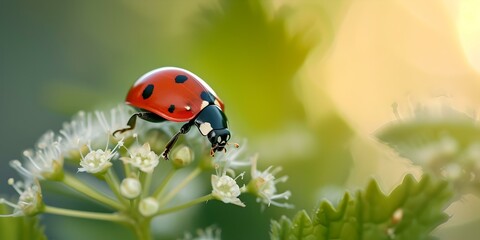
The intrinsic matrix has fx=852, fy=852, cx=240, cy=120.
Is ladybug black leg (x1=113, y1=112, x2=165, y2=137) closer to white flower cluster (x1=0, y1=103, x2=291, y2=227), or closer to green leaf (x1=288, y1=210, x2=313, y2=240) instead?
white flower cluster (x1=0, y1=103, x2=291, y2=227)

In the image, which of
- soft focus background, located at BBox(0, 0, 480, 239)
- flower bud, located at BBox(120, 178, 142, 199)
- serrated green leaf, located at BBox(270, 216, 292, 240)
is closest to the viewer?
serrated green leaf, located at BBox(270, 216, 292, 240)

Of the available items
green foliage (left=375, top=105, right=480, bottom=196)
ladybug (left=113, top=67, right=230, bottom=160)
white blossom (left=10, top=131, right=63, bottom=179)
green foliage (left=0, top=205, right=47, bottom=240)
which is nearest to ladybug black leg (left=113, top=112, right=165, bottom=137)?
ladybug (left=113, top=67, right=230, bottom=160)

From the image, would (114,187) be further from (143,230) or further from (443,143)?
(443,143)

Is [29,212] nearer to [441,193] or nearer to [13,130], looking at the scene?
[441,193]

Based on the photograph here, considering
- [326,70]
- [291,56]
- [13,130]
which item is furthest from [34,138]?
[291,56]

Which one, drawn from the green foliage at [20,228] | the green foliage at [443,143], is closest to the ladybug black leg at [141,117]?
the green foliage at [20,228]

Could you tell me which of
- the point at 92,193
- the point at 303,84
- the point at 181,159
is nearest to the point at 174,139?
the point at 181,159
